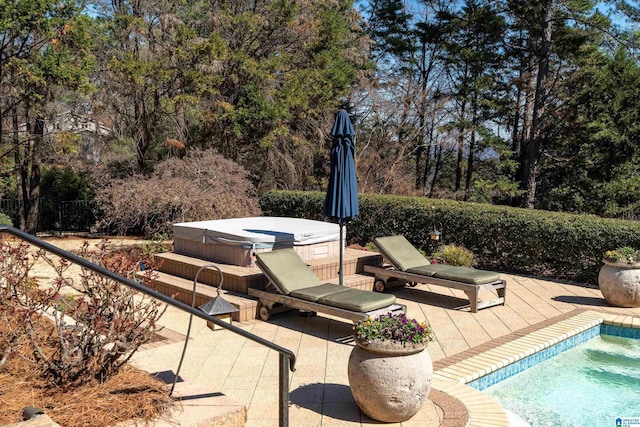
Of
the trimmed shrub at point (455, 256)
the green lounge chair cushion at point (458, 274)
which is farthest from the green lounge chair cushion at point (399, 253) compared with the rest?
the trimmed shrub at point (455, 256)

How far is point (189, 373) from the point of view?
15.8 ft

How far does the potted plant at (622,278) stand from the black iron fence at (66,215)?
14285 mm

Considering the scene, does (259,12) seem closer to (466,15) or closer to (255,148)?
(255,148)

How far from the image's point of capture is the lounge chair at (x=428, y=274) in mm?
7105

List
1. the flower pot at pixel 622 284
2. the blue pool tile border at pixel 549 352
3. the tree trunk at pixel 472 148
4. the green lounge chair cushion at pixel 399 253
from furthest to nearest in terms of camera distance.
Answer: the tree trunk at pixel 472 148, the green lounge chair cushion at pixel 399 253, the flower pot at pixel 622 284, the blue pool tile border at pixel 549 352

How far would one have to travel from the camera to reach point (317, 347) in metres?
5.62

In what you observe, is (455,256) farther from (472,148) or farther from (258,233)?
(472,148)

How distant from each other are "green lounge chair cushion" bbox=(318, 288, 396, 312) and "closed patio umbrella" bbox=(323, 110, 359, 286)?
1257 mm

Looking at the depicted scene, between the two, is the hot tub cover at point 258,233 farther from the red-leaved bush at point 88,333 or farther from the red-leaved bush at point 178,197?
the red-leaved bush at point 88,333

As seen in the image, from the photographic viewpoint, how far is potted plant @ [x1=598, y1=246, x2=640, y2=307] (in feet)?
24.0

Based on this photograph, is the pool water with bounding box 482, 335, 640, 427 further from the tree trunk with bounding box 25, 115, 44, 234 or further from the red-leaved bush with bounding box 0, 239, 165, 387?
the tree trunk with bounding box 25, 115, 44, 234

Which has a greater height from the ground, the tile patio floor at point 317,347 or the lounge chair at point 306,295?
the lounge chair at point 306,295

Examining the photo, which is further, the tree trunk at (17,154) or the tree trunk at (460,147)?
the tree trunk at (460,147)

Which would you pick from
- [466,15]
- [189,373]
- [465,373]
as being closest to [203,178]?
[189,373]
